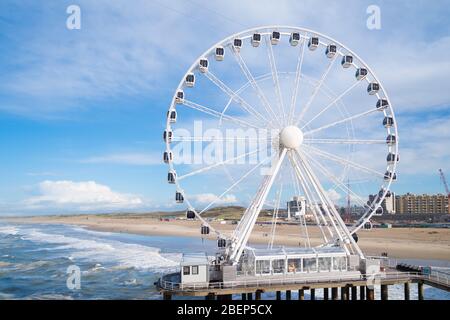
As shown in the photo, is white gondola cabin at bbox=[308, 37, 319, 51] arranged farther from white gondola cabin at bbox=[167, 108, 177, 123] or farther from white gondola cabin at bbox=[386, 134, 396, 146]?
white gondola cabin at bbox=[167, 108, 177, 123]

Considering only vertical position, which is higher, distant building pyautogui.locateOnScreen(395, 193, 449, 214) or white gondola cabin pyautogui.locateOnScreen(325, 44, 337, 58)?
white gondola cabin pyautogui.locateOnScreen(325, 44, 337, 58)

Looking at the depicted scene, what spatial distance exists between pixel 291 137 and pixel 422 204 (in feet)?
480

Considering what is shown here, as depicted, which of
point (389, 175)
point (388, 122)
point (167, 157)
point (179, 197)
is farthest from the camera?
point (388, 122)

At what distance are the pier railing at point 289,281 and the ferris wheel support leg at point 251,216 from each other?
1613 mm

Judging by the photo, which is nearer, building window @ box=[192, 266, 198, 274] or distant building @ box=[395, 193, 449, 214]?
building window @ box=[192, 266, 198, 274]

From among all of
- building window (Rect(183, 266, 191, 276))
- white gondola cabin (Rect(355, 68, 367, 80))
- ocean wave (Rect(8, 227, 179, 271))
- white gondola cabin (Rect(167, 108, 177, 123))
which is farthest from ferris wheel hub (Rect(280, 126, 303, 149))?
ocean wave (Rect(8, 227, 179, 271))

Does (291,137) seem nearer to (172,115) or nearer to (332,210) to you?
(332,210)

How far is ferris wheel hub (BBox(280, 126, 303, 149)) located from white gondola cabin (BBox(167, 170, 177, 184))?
7154 millimetres

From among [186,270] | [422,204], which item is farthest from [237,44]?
[422,204]

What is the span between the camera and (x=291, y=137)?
26.9m

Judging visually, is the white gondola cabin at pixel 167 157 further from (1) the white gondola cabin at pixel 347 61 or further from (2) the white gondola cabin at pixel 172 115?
(1) the white gondola cabin at pixel 347 61

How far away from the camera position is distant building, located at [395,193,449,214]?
150625 mm

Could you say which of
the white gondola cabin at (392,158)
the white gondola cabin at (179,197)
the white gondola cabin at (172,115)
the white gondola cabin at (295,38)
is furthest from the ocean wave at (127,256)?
the white gondola cabin at (295,38)
